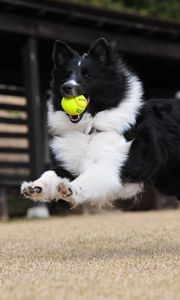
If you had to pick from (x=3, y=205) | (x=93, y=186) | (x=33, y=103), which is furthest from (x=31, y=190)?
(x=3, y=205)

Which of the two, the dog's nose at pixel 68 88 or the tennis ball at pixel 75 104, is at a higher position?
the dog's nose at pixel 68 88

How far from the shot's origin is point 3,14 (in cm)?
874

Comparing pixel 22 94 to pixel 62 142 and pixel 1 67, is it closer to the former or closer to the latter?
pixel 1 67

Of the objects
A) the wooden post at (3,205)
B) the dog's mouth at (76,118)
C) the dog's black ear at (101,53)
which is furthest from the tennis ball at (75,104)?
the wooden post at (3,205)

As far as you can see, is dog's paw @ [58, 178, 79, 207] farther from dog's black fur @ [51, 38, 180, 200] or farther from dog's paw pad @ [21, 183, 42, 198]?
dog's black fur @ [51, 38, 180, 200]

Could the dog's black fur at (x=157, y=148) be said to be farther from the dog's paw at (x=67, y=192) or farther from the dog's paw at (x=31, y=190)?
the dog's paw at (x=31, y=190)

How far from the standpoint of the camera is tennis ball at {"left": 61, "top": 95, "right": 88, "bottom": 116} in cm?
417

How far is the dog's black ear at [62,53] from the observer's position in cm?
444

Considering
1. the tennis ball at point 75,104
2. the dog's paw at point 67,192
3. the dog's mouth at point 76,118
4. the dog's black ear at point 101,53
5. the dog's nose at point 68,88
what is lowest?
the dog's paw at point 67,192

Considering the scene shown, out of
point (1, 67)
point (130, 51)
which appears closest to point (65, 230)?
point (130, 51)

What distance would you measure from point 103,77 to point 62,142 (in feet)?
1.80

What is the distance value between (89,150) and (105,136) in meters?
0.15

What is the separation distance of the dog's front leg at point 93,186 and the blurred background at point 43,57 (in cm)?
326

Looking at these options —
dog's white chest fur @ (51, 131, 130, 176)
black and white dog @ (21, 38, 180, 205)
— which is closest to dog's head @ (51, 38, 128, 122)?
black and white dog @ (21, 38, 180, 205)
